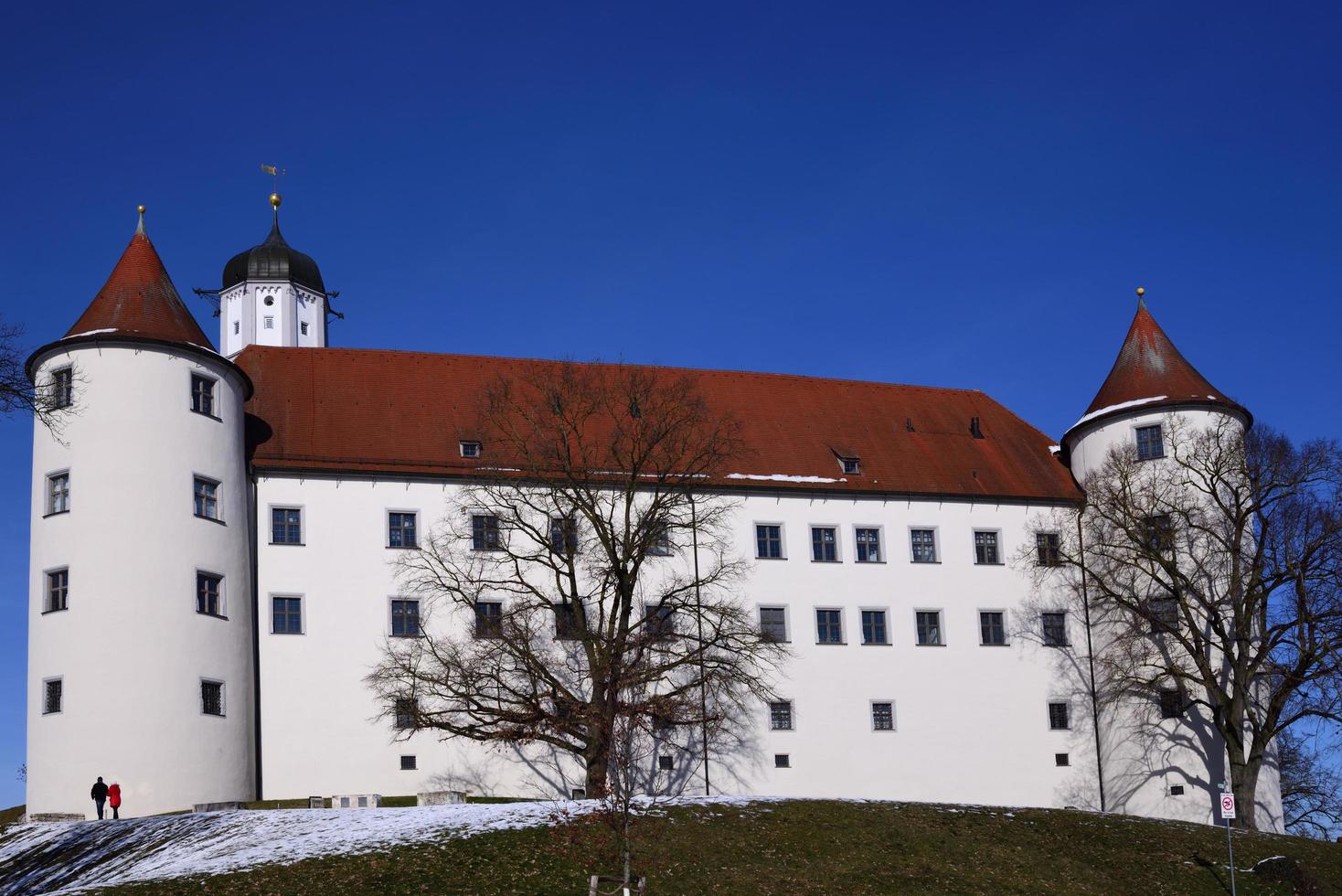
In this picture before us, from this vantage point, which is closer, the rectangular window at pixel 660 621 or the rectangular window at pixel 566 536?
the rectangular window at pixel 660 621

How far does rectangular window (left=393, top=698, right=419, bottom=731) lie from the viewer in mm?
39669

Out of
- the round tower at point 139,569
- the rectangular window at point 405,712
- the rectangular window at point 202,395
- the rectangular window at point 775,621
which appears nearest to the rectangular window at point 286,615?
the round tower at point 139,569

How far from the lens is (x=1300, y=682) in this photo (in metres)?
42.1

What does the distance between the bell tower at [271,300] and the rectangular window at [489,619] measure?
29.8 metres

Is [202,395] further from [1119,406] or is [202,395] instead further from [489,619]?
[1119,406]

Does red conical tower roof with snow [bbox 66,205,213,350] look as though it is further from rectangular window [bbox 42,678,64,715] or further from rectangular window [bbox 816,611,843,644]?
rectangular window [bbox 816,611,843,644]

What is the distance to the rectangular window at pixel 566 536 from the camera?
1604 inches

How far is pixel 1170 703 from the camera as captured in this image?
1793 inches

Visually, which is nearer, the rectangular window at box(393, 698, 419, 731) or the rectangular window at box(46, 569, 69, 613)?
the rectangular window at box(46, 569, 69, 613)

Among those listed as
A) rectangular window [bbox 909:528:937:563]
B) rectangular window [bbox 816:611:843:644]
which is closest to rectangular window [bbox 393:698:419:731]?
rectangular window [bbox 816:611:843:644]

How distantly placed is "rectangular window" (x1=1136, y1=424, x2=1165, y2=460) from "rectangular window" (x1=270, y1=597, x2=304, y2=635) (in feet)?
78.8

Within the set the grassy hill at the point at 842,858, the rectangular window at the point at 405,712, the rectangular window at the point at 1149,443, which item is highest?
the rectangular window at the point at 1149,443

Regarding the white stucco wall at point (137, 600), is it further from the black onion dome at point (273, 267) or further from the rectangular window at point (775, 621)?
the black onion dome at point (273, 267)

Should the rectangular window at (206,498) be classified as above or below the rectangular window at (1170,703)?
above
